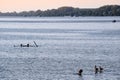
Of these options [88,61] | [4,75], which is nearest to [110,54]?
[88,61]

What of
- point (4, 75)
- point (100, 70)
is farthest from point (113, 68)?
point (4, 75)

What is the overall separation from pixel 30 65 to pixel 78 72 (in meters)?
9.36

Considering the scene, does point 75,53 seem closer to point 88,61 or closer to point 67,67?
point 88,61

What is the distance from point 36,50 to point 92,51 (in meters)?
9.65

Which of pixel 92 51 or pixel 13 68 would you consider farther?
pixel 92 51

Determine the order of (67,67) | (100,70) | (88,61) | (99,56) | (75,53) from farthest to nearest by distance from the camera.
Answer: (75,53) → (99,56) → (88,61) → (67,67) → (100,70)

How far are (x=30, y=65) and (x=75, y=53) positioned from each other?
655 inches

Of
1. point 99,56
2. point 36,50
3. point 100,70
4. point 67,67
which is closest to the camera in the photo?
point 100,70

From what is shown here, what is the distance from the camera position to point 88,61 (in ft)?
224

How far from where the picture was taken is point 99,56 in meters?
74.8

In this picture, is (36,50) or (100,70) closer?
(100,70)

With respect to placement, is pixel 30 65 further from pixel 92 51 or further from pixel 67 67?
pixel 92 51

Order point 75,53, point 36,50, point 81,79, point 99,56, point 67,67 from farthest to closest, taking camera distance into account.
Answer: point 36,50 < point 75,53 < point 99,56 < point 67,67 < point 81,79

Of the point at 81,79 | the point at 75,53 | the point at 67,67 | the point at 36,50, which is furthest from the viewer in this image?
the point at 36,50
